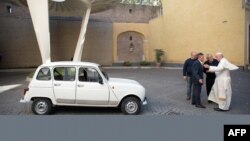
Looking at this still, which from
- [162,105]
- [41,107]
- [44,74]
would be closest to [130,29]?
[162,105]

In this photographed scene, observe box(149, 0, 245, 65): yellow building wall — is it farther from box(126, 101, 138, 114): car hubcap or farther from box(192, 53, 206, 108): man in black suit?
box(126, 101, 138, 114): car hubcap

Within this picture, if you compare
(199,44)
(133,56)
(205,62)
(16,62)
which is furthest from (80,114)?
(133,56)

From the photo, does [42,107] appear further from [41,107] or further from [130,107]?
[130,107]

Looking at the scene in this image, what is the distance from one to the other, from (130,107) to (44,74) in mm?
2670

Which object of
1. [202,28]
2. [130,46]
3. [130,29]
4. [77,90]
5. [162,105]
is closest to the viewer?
[77,90]

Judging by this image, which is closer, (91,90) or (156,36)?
(91,90)

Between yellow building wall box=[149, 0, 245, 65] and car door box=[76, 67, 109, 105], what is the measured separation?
13295 mm

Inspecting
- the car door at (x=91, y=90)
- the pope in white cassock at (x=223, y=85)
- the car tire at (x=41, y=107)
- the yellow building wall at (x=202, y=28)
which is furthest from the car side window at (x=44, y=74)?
the yellow building wall at (x=202, y=28)

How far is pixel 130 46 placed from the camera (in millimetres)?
30266

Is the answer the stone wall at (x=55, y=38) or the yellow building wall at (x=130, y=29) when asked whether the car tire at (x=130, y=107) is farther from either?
the yellow building wall at (x=130, y=29)

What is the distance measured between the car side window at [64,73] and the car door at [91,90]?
0.20m

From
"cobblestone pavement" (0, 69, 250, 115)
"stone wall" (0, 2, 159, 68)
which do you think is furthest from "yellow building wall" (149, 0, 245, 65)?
"cobblestone pavement" (0, 69, 250, 115)

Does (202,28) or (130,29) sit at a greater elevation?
(130,29)

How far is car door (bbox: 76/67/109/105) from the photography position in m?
7.73
